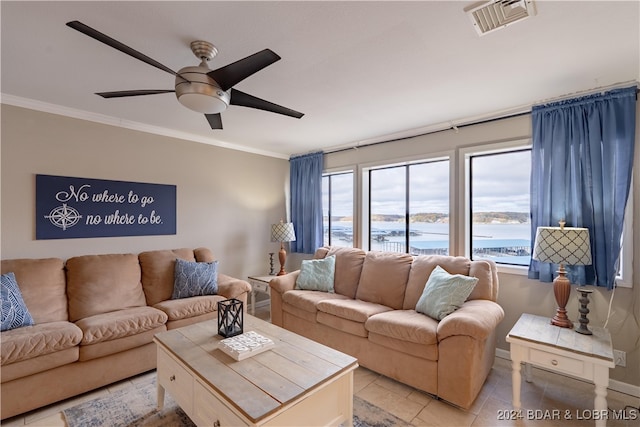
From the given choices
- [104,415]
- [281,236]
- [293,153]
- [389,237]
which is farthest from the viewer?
[293,153]

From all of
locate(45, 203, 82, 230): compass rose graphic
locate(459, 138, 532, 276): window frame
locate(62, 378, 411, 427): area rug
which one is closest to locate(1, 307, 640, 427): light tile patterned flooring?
locate(62, 378, 411, 427): area rug

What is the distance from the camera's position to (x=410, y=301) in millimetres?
2957

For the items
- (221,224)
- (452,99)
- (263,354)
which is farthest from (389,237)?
(263,354)

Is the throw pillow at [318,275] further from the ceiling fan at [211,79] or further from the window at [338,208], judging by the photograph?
the ceiling fan at [211,79]

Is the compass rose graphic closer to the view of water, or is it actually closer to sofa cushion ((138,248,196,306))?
sofa cushion ((138,248,196,306))

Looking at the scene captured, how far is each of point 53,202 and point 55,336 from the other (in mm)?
1432

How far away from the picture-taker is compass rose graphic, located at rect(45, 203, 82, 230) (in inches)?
114

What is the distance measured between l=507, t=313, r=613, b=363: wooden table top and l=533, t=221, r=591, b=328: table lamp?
0.13 m

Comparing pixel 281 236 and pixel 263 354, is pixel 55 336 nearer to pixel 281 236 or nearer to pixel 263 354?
pixel 263 354

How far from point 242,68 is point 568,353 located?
2.71 metres

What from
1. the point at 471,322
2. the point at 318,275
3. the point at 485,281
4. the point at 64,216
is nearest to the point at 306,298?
the point at 318,275

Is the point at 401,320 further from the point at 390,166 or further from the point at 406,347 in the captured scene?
the point at 390,166

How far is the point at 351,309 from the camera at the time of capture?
9.14 ft

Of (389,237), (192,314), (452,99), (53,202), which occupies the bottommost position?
(192,314)
